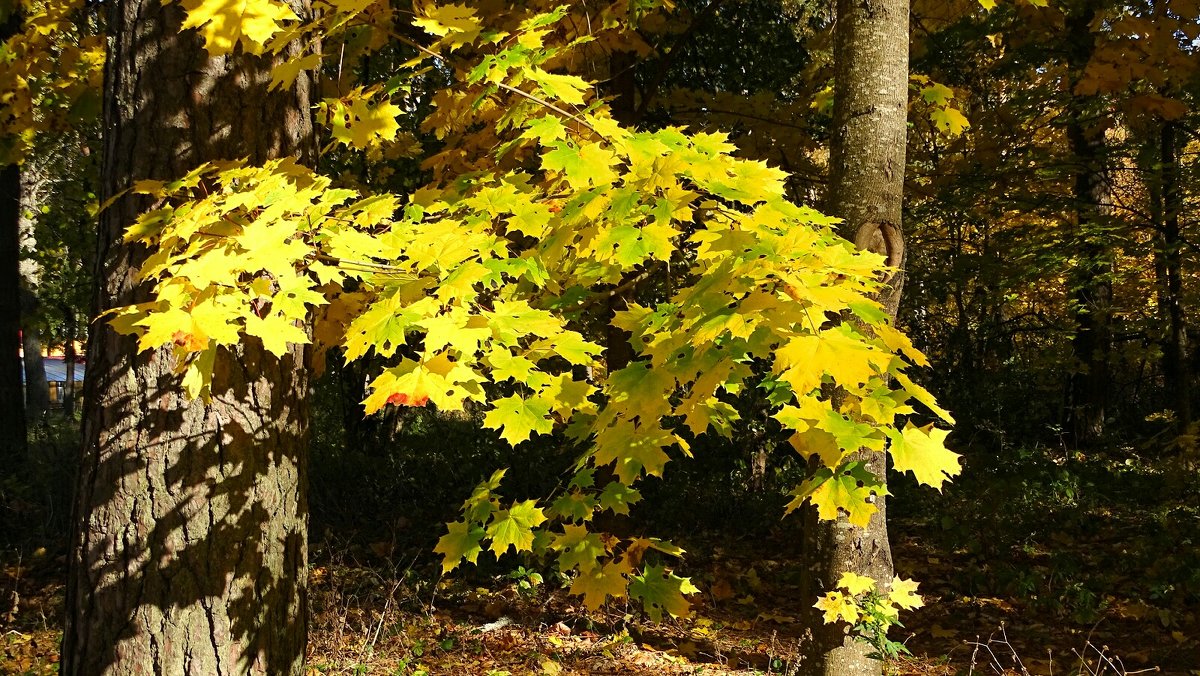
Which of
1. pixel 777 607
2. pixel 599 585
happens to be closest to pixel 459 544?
pixel 599 585

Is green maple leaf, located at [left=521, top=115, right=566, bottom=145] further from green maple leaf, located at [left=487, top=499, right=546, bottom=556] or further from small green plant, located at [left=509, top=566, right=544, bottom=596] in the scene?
small green plant, located at [left=509, top=566, right=544, bottom=596]

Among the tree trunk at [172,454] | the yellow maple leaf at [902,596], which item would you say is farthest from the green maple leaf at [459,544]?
the yellow maple leaf at [902,596]

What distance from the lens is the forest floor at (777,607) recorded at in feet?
17.0

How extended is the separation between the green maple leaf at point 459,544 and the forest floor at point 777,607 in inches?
76.3

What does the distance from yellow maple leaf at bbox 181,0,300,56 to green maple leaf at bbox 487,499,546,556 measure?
1.95m

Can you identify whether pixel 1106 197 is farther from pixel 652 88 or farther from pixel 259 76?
pixel 259 76

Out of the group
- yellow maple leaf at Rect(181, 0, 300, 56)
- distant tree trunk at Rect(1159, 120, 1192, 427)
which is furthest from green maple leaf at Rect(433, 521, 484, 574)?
distant tree trunk at Rect(1159, 120, 1192, 427)

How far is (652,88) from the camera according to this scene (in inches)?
200

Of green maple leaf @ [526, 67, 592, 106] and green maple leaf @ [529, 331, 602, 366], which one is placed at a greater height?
green maple leaf @ [526, 67, 592, 106]

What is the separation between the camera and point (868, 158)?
305 centimetres

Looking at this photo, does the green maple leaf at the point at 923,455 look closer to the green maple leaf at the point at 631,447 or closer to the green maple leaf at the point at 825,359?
the green maple leaf at the point at 825,359

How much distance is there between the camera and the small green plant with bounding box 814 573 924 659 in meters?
3.00

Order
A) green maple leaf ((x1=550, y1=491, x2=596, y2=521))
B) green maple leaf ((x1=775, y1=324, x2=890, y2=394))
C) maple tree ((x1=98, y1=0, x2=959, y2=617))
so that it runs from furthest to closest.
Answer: green maple leaf ((x1=550, y1=491, x2=596, y2=521)) → maple tree ((x1=98, y1=0, x2=959, y2=617)) → green maple leaf ((x1=775, y1=324, x2=890, y2=394))

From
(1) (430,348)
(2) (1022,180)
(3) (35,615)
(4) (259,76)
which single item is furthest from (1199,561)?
(3) (35,615)
